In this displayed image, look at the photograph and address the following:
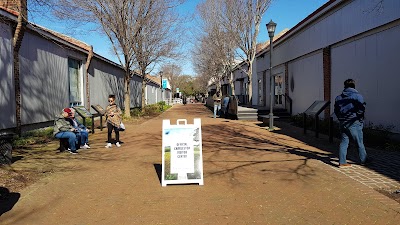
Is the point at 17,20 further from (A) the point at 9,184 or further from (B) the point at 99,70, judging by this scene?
(B) the point at 99,70

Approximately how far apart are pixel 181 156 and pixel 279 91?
17.4 m

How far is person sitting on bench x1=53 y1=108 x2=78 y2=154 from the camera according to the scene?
27.6ft

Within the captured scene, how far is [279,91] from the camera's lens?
2183cm

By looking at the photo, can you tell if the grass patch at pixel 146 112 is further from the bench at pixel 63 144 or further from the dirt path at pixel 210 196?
the dirt path at pixel 210 196

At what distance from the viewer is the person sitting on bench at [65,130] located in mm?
8398

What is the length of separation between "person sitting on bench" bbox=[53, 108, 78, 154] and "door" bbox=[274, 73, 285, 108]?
14911mm

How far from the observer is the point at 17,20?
10.7 metres

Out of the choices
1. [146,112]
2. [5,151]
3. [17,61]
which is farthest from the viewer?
[146,112]

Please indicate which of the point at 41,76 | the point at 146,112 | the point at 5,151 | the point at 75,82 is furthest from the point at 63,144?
the point at 146,112

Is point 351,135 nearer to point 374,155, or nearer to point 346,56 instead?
point 374,155

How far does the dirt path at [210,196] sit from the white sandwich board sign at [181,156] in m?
0.19

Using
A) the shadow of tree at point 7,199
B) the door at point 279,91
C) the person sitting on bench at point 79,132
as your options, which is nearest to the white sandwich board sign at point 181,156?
the shadow of tree at point 7,199

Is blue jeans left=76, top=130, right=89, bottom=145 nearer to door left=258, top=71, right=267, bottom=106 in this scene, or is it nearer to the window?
the window

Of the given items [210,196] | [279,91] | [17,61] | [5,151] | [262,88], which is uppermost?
[17,61]
